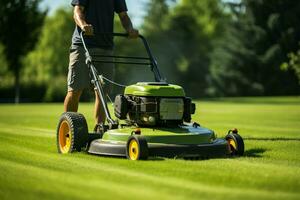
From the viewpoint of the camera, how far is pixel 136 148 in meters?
6.58

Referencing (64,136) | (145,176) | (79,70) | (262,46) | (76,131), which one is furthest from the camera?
(262,46)

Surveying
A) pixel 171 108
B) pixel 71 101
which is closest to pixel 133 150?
pixel 171 108

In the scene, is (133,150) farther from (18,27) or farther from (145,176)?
(18,27)

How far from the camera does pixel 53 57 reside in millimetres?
58938

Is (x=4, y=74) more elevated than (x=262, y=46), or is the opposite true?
(x=262, y=46)

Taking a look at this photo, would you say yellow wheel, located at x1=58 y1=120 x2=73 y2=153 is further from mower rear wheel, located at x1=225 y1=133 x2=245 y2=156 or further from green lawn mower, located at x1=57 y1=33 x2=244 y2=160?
mower rear wheel, located at x1=225 y1=133 x2=245 y2=156

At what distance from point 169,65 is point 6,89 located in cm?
2641

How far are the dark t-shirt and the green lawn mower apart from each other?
1.36 m

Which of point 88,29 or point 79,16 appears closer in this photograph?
point 88,29

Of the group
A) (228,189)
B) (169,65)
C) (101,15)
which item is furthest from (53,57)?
(228,189)

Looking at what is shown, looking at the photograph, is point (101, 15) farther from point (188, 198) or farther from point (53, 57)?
point (53, 57)

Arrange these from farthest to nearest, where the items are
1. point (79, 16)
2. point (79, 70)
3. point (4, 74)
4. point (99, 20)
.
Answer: point (4, 74)
point (99, 20)
point (79, 70)
point (79, 16)

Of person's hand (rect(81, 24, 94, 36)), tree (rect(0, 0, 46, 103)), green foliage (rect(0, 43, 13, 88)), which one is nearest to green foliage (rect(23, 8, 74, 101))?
green foliage (rect(0, 43, 13, 88))

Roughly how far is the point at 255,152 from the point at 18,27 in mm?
31940
